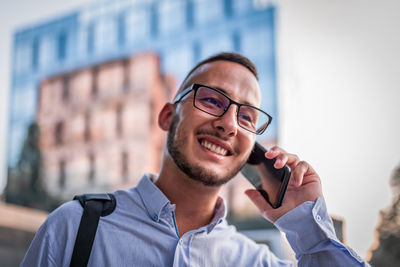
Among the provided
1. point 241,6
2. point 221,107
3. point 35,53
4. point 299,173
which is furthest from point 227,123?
point 35,53

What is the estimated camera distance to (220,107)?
137 centimetres

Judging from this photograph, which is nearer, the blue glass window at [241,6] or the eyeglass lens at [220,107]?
the eyeglass lens at [220,107]

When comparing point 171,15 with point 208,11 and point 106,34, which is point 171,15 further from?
point 106,34

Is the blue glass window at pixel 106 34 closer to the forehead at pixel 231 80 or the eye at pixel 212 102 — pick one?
the forehead at pixel 231 80

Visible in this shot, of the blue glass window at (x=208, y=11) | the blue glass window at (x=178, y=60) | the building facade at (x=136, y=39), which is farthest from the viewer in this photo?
the blue glass window at (x=178, y=60)

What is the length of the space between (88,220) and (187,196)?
39 centimetres

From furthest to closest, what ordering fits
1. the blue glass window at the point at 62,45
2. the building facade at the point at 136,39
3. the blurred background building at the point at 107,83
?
the blue glass window at the point at 62,45 < the blurred background building at the point at 107,83 < the building facade at the point at 136,39

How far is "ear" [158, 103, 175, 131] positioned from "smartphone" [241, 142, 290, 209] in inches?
15.4

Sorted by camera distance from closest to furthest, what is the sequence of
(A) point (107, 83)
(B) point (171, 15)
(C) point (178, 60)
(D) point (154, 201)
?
1. (D) point (154, 201)
2. (C) point (178, 60)
3. (B) point (171, 15)
4. (A) point (107, 83)

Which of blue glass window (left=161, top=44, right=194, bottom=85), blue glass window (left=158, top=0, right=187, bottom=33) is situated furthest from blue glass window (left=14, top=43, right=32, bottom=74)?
blue glass window (left=161, top=44, right=194, bottom=85)

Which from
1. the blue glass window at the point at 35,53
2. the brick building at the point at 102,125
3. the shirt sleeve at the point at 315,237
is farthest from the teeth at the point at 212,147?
the blue glass window at the point at 35,53

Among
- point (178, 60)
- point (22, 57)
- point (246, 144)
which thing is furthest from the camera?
point (22, 57)

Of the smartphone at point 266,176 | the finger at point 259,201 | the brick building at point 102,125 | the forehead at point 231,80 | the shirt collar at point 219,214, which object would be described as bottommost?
the brick building at point 102,125

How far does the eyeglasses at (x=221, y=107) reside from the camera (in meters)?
1.37
